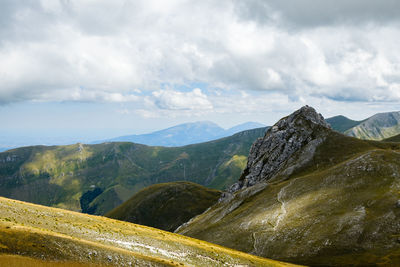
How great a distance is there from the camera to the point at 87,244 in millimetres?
34312

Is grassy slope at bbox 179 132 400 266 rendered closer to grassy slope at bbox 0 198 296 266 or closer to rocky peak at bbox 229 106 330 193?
grassy slope at bbox 0 198 296 266

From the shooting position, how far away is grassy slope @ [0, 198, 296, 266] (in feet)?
101

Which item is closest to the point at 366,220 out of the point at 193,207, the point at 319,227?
the point at 319,227

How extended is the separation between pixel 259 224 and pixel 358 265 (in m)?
32.4

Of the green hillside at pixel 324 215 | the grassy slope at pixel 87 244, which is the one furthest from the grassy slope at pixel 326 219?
the grassy slope at pixel 87 244

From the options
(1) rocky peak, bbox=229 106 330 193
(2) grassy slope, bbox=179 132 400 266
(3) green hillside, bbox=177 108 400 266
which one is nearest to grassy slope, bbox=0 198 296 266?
(3) green hillside, bbox=177 108 400 266

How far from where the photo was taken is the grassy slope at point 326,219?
6178cm

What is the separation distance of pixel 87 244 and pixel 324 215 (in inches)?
2562

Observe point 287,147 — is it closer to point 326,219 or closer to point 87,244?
point 326,219

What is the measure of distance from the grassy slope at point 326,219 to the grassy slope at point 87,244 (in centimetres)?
1952

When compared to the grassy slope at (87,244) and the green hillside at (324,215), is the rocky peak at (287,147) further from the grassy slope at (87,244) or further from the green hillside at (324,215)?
the grassy slope at (87,244)

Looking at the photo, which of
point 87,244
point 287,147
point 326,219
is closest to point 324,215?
point 326,219

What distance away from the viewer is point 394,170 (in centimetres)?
8456

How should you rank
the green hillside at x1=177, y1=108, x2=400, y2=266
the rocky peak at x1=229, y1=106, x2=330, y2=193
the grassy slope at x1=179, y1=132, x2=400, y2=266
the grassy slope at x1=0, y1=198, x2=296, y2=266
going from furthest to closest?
the rocky peak at x1=229, y1=106, x2=330, y2=193
the green hillside at x1=177, y1=108, x2=400, y2=266
the grassy slope at x1=179, y1=132, x2=400, y2=266
the grassy slope at x1=0, y1=198, x2=296, y2=266
